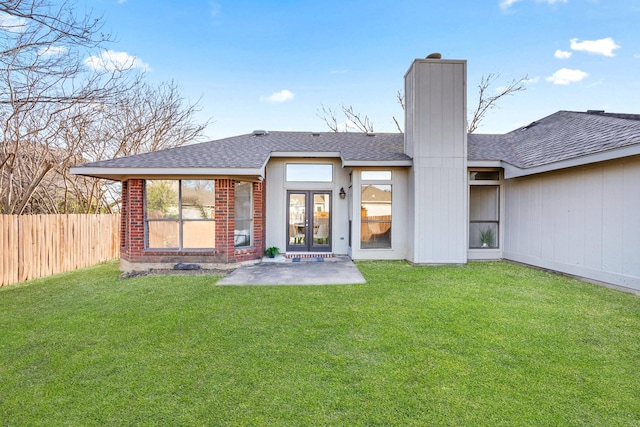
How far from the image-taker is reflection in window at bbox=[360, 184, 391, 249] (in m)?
8.60

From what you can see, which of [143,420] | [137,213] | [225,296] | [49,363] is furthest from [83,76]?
[143,420]

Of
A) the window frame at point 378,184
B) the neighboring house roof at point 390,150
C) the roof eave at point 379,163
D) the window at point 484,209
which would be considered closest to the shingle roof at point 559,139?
the neighboring house roof at point 390,150

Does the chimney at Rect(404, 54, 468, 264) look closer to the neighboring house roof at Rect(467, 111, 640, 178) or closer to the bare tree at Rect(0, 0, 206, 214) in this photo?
the neighboring house roof at Rect(467, 111, 640, 178)

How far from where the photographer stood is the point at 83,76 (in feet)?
26.1

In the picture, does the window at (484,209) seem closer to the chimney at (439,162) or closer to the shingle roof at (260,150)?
the chimney at (439,162)

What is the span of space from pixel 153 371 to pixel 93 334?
154cm

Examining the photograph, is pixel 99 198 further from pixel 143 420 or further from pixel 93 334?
pixel 143 420

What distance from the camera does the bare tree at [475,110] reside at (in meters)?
17.9

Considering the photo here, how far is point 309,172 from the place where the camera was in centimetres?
947

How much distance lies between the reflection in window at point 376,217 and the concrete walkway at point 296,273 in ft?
3.07

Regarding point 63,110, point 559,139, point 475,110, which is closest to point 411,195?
point 559,139

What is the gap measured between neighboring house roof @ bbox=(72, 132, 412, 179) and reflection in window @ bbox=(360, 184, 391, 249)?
2.78 ft

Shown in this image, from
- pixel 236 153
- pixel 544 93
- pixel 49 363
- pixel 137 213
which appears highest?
pixel 544 93

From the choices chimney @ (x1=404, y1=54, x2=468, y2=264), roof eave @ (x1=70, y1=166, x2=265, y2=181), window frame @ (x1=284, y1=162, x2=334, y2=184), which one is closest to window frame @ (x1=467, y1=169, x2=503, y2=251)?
chimney @ (x1=404, y1=54, x2=468, y2=264)
